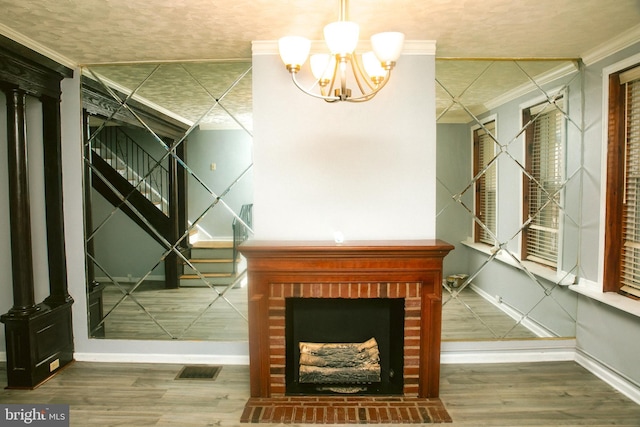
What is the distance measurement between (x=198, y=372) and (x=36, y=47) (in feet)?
8.31

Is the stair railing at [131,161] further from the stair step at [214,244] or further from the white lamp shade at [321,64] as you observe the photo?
the white lamp shade at [321,64]

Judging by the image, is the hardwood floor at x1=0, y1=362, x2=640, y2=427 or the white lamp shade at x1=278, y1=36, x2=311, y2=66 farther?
the hardwood floor at x1=0, y1=362, x2=640, y2=427

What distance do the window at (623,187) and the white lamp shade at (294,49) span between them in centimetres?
236

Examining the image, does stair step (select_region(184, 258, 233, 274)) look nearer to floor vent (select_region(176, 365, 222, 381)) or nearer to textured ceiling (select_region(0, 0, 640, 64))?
floor vent (select_region(176, 365, 222, 381))

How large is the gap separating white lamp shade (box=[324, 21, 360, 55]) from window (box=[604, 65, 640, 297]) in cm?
225

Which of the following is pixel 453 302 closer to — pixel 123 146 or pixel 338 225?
pixel 338 225

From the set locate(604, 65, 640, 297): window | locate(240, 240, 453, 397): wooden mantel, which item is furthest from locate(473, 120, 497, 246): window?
locate(240, 240, 453, 397): wooden mantel

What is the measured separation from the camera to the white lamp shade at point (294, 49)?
167 centimetres

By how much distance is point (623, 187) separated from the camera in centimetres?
282

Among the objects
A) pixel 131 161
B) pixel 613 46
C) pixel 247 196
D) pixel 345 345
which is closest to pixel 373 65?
pixel 345 345

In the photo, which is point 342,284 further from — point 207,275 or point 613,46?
point 207,275

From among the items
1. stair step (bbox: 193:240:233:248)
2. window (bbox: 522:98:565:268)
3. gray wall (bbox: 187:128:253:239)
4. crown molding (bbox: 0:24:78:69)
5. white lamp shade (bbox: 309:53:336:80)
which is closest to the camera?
white lamp shade (bbox: 309:53:336:80)

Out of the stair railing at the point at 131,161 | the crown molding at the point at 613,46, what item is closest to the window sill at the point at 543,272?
the crown molding at the point at 613,46

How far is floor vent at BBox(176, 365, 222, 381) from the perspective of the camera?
292 centimetres
